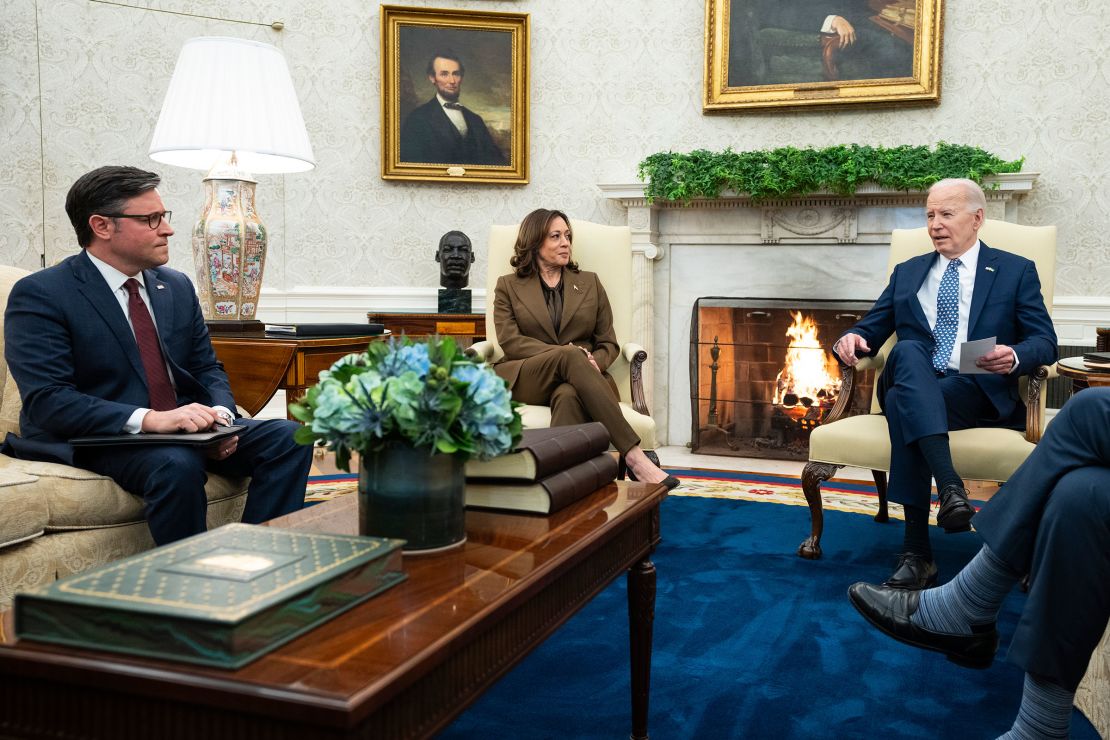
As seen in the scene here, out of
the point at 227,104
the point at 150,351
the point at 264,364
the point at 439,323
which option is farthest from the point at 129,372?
the point at 439,323

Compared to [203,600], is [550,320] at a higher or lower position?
higher

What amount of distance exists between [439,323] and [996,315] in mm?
2936

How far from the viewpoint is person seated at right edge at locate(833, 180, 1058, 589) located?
2969 millimetres

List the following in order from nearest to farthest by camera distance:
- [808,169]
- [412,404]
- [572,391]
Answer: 1. [412,404]
2. [572,391]
3. [808,169]

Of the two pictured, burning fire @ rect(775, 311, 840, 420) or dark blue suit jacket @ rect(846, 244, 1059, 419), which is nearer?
dark blue suit jacket @ rect(846, 244, 1059, 419)

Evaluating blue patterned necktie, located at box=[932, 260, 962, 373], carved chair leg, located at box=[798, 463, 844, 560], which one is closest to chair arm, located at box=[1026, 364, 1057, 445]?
blue patterned necktie, located at box=[932, 260, 962, 373]

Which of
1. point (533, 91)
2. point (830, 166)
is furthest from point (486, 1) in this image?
point (830, 166)

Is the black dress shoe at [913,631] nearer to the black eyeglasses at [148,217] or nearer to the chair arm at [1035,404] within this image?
the chair arm at [1035,404]

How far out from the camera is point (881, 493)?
3.86 meters

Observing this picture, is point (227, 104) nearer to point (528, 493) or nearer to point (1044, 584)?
point (528, 493)

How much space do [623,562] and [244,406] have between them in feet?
6.96

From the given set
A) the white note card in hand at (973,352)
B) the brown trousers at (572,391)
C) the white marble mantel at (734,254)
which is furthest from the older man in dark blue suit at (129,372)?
the white marble mantel at (734,254)

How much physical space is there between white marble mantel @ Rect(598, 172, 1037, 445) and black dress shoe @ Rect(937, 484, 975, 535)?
2.72m

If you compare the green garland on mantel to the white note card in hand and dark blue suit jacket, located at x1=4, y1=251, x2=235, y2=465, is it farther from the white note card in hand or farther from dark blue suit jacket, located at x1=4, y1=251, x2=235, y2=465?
dark blue suit jacket, located at x1=4, y1=251, x2=235, y2=465
